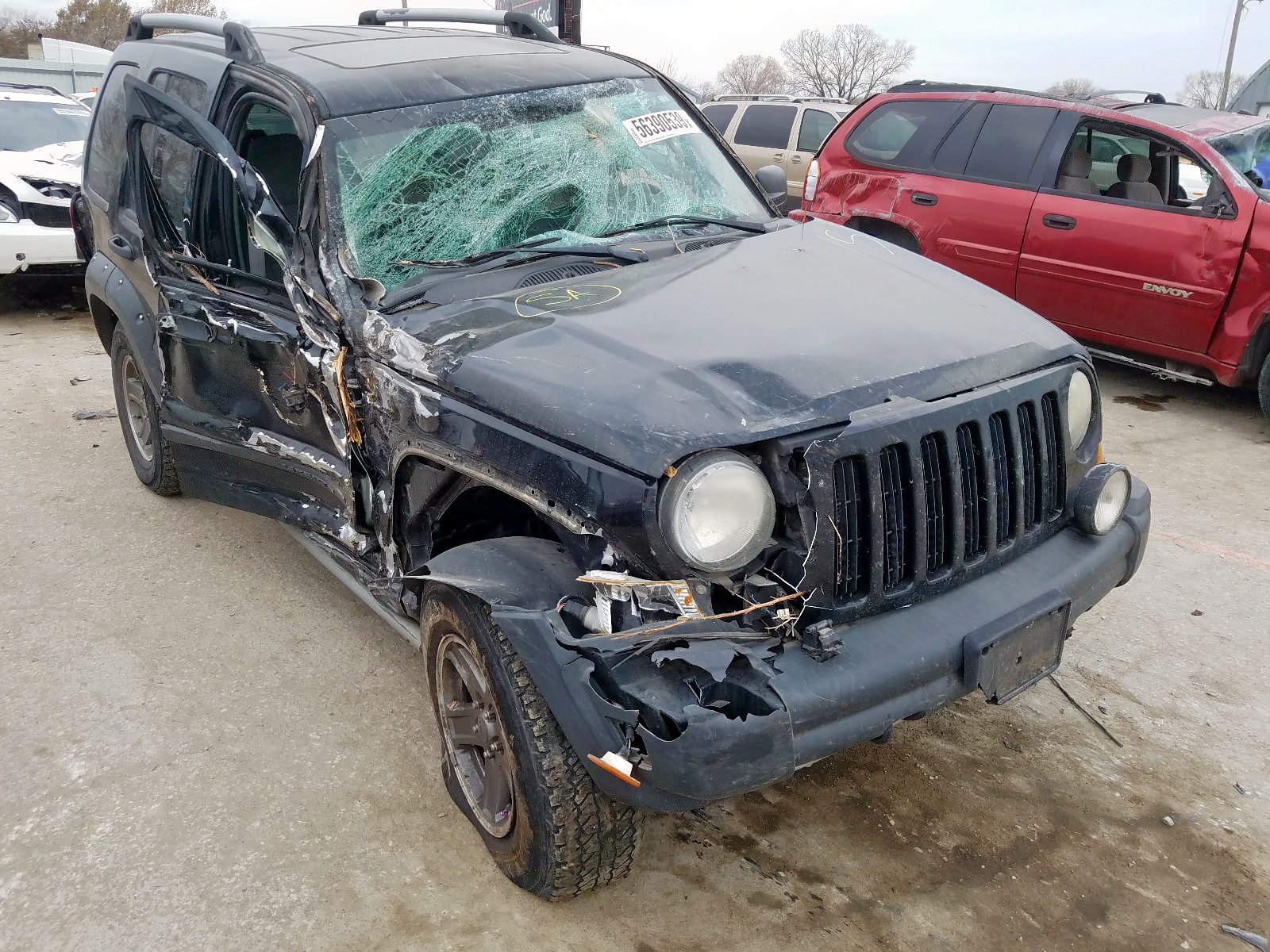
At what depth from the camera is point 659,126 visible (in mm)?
3787

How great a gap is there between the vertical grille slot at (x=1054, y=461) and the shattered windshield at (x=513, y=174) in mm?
1417

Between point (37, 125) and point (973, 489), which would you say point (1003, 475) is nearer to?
point (973, 489)

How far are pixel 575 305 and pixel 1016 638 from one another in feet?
4.59

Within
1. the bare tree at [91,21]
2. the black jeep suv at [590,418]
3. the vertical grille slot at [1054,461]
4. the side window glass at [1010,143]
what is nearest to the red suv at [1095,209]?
the side window glass at [1010,143]

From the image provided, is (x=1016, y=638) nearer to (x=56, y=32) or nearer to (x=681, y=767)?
(x=681, y=767)

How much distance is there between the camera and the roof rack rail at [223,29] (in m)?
3.53

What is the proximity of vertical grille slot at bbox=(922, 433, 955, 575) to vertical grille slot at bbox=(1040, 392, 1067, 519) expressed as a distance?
18.1 inches

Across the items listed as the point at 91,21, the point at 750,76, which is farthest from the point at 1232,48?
the point at 91,21

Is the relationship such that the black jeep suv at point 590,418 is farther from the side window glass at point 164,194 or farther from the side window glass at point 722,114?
the side window glass at point 722,114

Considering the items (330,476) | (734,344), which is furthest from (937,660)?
(330,476)

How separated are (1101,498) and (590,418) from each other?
58.3 inches

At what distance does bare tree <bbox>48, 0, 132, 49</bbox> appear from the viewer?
195ft

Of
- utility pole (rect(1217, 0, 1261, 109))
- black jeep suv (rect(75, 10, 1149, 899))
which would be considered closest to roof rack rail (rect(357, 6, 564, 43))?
black jeep suv (rect(75, 10, 1149, 899))

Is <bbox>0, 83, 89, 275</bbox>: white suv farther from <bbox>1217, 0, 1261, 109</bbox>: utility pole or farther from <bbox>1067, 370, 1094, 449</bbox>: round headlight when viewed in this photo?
<bbox>1217, 0, 1261, 109</bbox>: utility pole
